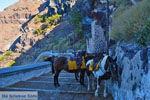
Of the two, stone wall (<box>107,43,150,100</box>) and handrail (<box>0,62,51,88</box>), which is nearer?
stone wall (<box>107,43,150,100</box>)

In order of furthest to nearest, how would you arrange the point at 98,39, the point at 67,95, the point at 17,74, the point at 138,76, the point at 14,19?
the point at 14,19 < the point at 98,39 < the point at 17,74 < the point at 67,95 < the point at 138,76

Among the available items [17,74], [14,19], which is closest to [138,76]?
[17,74]

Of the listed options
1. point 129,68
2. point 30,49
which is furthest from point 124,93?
point 30,49

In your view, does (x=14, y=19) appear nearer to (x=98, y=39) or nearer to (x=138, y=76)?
(x=98, y=39)

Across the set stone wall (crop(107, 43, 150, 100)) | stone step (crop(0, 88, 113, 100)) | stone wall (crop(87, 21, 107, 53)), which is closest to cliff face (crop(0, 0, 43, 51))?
stone wall (crop(87, 21, 107, 53))

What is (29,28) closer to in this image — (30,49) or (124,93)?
(30,49)

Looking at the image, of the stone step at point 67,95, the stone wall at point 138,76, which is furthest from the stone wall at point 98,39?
the stone wall at point 138,76

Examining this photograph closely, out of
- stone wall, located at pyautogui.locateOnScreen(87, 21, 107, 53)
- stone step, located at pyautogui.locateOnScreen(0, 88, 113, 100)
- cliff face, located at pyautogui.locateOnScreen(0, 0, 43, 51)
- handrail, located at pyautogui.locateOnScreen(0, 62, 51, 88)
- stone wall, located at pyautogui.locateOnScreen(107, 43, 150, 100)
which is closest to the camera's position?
stone wall, located at pyautogui.locateOnScreen(107, 43, 150, 100)

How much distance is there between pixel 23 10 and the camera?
117m

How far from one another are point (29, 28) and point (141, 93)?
78930mm

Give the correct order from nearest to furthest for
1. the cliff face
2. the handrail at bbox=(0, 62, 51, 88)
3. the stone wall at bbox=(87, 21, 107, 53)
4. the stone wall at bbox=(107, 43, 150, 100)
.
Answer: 1. the stone wall at bbox=(107, 43, 150, 100)
2. the handrail at bbox=(0, 62, 51, 88)
3. the stone wall at bbox=(87, 21, 107, 53)
4. the cliff face

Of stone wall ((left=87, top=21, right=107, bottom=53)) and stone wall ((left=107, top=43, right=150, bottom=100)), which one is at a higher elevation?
stone wall ((left=107, top=43, right=150, bottom=100))

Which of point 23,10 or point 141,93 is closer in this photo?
point 141,93

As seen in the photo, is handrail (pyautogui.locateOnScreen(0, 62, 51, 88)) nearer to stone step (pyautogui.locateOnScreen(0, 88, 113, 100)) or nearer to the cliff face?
stone step (pyautogui.locateOnScreen(0, 88, 113, 100))
